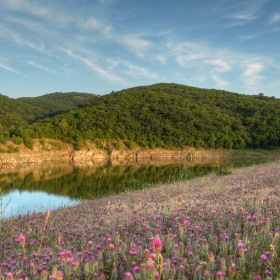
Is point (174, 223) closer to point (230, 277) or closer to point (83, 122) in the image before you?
point (230, 277)

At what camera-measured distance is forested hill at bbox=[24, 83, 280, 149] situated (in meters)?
70.0

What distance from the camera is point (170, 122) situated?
81.8 m

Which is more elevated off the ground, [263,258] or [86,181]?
[263,258]

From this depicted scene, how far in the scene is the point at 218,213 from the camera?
18.0ft

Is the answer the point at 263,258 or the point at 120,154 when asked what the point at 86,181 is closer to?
the point at 263,258

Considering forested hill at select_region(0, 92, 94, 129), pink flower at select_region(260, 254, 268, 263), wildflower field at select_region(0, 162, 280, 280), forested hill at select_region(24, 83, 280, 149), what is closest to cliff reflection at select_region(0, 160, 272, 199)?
wildflower field at select_region(0, 162, 280, 280)

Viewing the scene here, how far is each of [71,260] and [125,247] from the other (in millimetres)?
964

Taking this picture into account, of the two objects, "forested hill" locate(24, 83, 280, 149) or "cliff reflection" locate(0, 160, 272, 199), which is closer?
"cliff reflection" locate(0, 160, 272, 199)

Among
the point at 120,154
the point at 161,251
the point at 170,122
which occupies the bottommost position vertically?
Answer: the point at 120,154

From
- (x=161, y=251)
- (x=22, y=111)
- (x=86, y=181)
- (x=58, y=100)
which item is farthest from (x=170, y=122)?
(x=58, y=100)

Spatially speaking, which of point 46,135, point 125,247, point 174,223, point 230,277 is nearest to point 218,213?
point 174,223

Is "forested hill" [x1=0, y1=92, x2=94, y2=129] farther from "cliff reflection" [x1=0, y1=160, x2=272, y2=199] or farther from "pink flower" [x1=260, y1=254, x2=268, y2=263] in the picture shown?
"pink flower" [x1=260, y1=254, x2=268, y2=263]

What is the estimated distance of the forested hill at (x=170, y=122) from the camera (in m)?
70.0

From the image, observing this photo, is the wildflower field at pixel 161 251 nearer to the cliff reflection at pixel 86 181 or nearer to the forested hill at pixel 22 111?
the cliff reflection at pixel 86 181
